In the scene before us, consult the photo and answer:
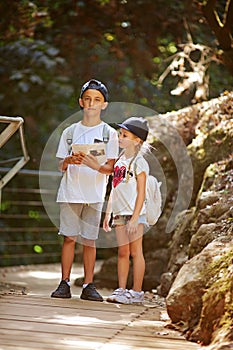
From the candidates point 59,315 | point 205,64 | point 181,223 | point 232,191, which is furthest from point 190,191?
point 59,315

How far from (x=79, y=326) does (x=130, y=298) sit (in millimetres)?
1085

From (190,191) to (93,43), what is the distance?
8.40 ft

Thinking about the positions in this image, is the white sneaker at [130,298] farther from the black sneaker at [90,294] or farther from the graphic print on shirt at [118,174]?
the graphic print on shirt at [118,174]

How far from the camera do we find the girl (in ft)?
13.5

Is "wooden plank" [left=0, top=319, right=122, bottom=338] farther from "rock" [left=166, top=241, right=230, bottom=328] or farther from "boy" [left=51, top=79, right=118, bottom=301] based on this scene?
"boy" [left=51, top=79, right=118, bottom=301]

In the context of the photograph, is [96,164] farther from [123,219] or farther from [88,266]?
[88,266]

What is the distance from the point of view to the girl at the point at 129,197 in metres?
4.12

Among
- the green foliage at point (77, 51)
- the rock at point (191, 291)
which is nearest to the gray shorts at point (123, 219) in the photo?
the rock at point (191, 291)

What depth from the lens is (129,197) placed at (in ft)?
13.7

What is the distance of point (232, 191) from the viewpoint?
440 cm

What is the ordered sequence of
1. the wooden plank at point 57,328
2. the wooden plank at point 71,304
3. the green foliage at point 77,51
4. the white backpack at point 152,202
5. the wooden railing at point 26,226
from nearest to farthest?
the wooden plank at point 57,328, the wooden plank at point 71,304, the white backpack at point 152,202, the green foliage at point 77,51, the wooden railing at point 26,226

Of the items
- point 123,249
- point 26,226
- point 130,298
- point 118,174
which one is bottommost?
point 26,226

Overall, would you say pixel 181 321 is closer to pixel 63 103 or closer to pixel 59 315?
pixel 59 315

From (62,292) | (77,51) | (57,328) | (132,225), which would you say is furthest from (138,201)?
Result: (77,51)
